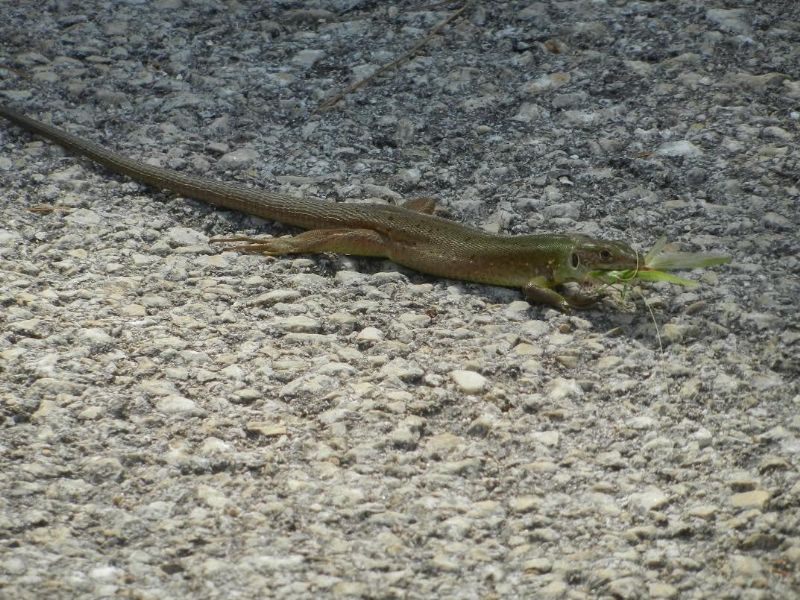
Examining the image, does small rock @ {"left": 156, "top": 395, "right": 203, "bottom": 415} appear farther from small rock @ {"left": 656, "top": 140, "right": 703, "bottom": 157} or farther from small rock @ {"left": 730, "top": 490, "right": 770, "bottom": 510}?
small rock @ {"left": 656, "top": 140, "right": 703, "bottom": 157}

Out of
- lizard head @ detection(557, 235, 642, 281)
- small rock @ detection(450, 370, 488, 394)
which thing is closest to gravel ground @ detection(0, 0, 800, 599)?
small rock @ detection(450, 370, 488, 394)

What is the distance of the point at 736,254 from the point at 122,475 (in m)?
2.60

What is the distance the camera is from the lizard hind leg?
461 centimetres

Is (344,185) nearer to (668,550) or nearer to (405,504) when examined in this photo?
(405,504)

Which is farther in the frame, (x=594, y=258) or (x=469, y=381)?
(x=594, y=258)

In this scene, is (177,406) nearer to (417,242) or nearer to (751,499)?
(417,242)

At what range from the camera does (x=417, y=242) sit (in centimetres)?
457

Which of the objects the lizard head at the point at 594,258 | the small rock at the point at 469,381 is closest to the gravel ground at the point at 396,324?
the small rock at the point at 469,381

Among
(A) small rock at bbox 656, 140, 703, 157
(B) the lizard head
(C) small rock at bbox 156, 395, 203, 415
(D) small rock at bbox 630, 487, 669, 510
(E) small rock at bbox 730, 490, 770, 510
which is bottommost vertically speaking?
(D) small rock at bbox 630, 487, 669, 510

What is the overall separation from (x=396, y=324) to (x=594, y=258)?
853 millimetres

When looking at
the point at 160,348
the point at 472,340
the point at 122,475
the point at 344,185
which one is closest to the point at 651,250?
the point at 472,340

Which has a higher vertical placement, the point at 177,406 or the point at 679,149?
the point at 679,149

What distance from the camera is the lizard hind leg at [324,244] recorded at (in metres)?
4.61

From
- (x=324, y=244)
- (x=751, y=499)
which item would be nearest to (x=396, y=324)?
(x=324, y=244)
